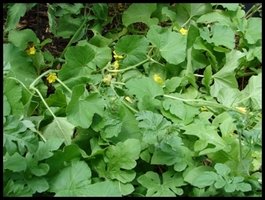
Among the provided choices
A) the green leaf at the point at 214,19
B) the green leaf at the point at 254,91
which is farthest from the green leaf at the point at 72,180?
the green leaf at the point at 214,19

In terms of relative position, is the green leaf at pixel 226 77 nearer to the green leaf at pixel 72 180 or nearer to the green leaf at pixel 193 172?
the green leaf at pixel 193 172

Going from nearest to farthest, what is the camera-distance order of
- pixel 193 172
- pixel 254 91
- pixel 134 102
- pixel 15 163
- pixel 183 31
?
pixel 15 163 → pixel 193 172 → pixel 134 102 → pixel 254 91 → pixel 183 31

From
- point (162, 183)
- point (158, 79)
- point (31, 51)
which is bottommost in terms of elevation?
point (162, 183)

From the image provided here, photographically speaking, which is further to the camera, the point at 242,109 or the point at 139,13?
the point at 139,13

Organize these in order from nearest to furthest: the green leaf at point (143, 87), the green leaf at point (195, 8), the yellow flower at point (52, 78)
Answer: the green leaf at point (143, 87) → the yellow flower at point (52, 78) → the green leaf at point (195, 8)

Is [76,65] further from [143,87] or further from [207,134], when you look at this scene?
[207,134]

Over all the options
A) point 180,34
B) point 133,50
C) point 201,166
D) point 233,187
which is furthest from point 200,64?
point 233,187

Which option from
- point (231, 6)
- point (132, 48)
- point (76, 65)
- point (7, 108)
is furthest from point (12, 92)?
point (231, 6)
